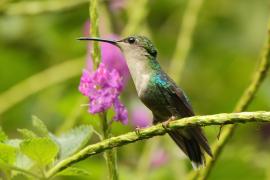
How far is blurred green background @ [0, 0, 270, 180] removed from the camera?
4199 millimetres

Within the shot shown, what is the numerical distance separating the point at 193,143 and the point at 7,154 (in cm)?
71

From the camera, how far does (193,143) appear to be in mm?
2234

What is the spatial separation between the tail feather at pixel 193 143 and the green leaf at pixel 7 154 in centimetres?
57

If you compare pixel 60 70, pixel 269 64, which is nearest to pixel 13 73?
pixel 60 70

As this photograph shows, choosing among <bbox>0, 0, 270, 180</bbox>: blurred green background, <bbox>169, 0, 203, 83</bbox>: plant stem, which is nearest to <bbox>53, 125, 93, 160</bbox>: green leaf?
<bbox>169, 0, 203, 83</bbox>: plant stem

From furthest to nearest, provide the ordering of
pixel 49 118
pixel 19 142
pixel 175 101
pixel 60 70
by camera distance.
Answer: pixel 49 118, pixel 60 70, pixel 175 101, pixel 19 142

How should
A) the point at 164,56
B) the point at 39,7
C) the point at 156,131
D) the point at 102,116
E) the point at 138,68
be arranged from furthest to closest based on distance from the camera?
the point at 164,56
the point at 39,7
the point at 138,68
the point at 102,116
the point at 156,131

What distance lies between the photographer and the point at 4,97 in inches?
134

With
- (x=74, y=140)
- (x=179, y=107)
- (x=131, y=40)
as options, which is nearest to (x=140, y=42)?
(x=131, y=40)

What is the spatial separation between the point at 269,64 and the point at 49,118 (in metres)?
2.46

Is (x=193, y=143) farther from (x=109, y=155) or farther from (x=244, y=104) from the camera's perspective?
(x=109, y=155)

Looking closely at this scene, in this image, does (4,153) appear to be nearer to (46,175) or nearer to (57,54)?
(46,175)

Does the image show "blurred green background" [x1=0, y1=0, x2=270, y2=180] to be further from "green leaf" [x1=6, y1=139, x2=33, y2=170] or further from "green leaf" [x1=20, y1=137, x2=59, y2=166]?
"green leaf" [x1=20, y1=137, x2=59, y2=166]

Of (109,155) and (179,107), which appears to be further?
(179,107)
